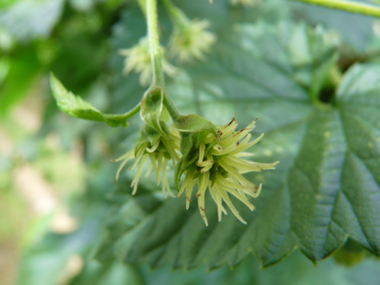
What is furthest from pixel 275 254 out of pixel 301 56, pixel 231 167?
pixel 301 56

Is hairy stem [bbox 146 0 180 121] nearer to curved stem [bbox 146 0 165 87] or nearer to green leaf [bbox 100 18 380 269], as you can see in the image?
curved stem [bbox 146 0 165 87]

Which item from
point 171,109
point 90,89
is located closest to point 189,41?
point 171,109

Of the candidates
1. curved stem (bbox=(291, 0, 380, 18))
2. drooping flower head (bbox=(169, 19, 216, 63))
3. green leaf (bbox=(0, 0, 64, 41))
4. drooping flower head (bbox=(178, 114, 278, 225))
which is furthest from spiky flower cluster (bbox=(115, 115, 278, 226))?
green leaf (bbox=(0, 0, 64, 41))

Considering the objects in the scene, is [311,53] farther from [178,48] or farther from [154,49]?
[154,49]

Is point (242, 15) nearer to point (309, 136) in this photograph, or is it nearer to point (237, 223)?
point (309, 136)

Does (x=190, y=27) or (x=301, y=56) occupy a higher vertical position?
(x=190, y=27)

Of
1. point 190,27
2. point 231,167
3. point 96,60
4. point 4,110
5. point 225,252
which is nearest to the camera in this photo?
point 231,167
